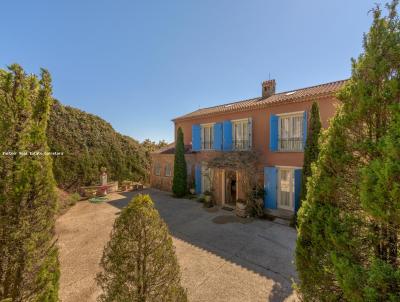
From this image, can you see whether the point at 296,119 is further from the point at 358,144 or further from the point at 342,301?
the point at 342,301

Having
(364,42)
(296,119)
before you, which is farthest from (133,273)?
(296,119)

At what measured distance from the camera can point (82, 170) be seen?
17859 mm

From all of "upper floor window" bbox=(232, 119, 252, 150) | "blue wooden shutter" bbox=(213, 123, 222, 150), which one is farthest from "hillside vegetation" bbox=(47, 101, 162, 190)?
"upper floor window" bbox=(232, 119, 252, 150)

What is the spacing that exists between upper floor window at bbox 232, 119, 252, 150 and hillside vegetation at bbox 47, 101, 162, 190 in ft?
45.4

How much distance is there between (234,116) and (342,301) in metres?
11.5

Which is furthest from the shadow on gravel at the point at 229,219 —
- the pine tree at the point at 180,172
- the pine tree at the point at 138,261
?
the pine tree at the point at 138,261

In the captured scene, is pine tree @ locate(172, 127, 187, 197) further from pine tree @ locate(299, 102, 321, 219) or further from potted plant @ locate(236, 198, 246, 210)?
pine tree @ locate(299, 102, 321, 219)

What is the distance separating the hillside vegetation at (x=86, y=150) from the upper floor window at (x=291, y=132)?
1697cm

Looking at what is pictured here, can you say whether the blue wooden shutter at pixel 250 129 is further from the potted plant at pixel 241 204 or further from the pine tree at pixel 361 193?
the pine tree at pixel 361 193

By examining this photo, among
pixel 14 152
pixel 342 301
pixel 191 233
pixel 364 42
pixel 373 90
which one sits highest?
Result: pixel 364 42

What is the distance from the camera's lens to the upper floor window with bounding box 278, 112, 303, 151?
10489 mm

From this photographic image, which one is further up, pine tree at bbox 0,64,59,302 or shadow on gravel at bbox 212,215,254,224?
pine tree at bbox 0,64,59,302

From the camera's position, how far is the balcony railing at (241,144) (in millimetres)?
12630

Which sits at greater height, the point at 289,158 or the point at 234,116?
the point at 234,116
